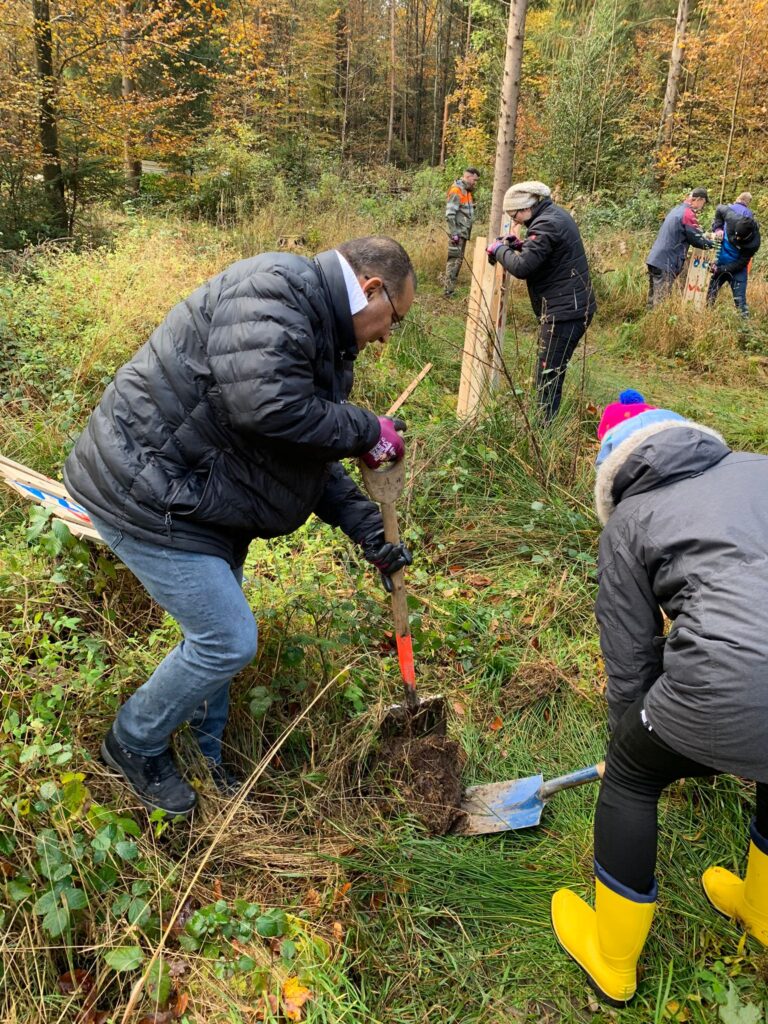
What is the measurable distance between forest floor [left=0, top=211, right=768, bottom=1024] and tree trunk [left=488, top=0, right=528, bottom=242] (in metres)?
2.56

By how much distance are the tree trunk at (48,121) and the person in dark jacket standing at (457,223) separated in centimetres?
495

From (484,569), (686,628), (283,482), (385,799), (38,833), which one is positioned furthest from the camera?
→ (484,569)

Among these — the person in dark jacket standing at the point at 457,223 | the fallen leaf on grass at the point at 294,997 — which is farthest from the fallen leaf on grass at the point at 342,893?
the person in dark jacket standing at the point at 457,223

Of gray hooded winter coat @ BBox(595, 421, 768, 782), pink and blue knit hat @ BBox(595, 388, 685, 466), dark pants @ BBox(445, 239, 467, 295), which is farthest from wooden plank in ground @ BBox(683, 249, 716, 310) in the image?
gray hooded winter coat @ BBox(595, 421, 768, 782)

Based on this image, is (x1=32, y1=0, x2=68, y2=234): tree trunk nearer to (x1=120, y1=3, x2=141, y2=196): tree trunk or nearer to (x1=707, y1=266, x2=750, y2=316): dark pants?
(x1=120, y1=3, x2=141, y2=196): tree trunk

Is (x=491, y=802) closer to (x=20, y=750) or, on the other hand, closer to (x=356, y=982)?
(x=356, y=982)

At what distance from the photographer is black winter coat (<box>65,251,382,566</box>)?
1.64m

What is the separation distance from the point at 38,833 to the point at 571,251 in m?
4.68

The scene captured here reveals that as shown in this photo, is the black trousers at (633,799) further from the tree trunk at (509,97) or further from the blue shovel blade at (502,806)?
the tree trunk at (509,97)

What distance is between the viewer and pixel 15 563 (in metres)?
2.49

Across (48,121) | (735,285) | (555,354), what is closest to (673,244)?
(735,285)

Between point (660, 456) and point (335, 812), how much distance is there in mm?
1562

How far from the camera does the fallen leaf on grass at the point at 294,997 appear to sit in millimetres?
1655

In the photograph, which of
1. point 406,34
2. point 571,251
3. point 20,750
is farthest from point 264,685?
point 406,34
